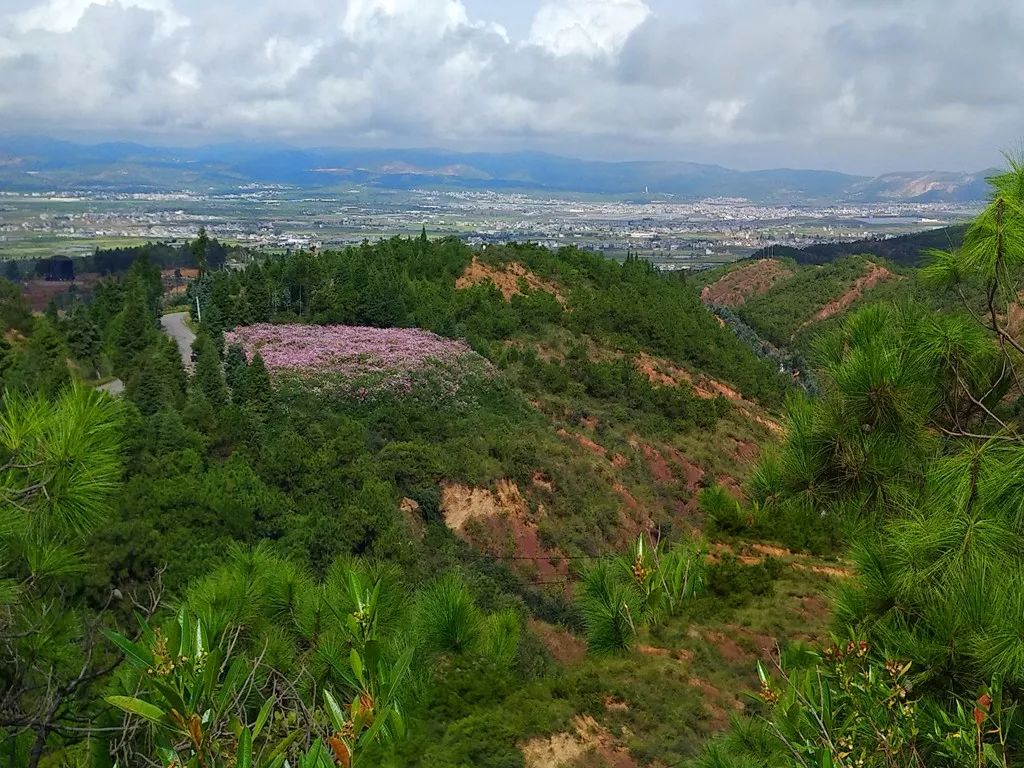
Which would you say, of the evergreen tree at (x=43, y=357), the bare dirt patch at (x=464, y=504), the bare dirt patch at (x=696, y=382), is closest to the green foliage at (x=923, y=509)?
the bare dirt patch at (x=464, y=504)

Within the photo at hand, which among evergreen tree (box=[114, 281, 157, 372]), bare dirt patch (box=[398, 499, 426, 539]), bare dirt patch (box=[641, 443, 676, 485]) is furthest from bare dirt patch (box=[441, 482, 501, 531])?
evergreen tree (box=[114, 281, 157, 372])

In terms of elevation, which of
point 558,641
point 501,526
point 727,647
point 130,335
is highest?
point 130,335

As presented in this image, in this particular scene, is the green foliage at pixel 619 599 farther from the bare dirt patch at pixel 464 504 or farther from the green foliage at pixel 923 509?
the bare dirt patch at pixel 464 504

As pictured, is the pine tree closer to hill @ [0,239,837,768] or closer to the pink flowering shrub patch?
hill @ [0,239,837,768]

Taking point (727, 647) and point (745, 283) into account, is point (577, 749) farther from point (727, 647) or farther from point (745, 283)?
point (745, 283)

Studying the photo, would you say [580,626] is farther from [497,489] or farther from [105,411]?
[105,411]

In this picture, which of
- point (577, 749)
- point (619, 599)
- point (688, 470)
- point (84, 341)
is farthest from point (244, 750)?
point (84, 341)

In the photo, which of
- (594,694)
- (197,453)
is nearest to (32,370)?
(197,453)
